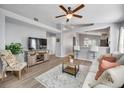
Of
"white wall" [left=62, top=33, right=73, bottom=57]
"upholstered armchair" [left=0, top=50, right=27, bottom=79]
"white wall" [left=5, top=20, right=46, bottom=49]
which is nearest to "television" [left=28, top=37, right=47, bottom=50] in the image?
"white wall" [left=5, top=20, right=46, bottom=49]

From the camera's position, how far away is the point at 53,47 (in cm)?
874

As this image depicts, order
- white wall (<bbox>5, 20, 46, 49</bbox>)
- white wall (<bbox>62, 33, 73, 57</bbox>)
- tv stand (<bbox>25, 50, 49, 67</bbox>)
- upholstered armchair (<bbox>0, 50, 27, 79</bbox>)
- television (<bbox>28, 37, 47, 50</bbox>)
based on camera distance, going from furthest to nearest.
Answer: white wall (<bbox>62, 33, 73, 57</bbox>), television (<bbox>28, 37, 47, 50</bbox>), tv stand (<bbox>25, 50, 49, 67</bbox>), white wall (<bbox>5, 20, 46, 49</bbox>), upholstered armchair (<bbox>0, 50, 27, 79</bbox>)

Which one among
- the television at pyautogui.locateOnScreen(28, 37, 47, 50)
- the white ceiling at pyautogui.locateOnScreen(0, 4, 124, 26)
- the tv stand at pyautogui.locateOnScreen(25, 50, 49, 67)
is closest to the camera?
the white ceiling at pyautogui.locateOnScreen(0, 4, 124, 26)

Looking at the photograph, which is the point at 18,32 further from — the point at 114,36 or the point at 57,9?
the point at 114,36

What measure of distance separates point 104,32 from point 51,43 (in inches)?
180

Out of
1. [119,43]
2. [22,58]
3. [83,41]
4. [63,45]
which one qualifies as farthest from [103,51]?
[22,58]

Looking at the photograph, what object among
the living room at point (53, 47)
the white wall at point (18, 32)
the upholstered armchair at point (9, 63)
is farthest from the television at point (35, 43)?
the upholstered armchair at point (9, 63)

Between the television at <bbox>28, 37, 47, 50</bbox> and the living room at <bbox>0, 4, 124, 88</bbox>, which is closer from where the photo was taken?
the living room at <bbox>0, 4, 124, 88</bbox>

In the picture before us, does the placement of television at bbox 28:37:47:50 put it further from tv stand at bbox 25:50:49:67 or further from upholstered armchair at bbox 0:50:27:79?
upholstered armchair at bbox 0:50:27:79

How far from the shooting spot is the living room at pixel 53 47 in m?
2.67

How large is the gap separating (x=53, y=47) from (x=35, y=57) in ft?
13.1

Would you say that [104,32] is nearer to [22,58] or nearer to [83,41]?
[83,41]

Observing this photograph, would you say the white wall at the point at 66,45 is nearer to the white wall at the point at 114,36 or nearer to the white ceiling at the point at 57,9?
the white ceiling at the point at 57,9

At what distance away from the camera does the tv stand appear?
14.5 feet
